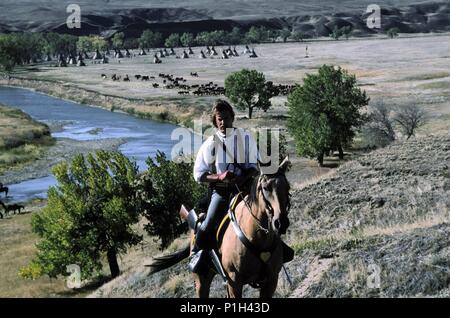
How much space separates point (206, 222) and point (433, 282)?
14.8 ft

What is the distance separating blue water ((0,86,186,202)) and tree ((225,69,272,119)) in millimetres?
9504

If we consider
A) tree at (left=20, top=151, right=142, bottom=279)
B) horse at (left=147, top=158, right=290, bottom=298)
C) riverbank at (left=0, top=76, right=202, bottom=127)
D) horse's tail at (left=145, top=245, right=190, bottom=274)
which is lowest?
riverbank at (left=0, top=76, right=202, bottom=127)

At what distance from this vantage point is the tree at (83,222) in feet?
98.6

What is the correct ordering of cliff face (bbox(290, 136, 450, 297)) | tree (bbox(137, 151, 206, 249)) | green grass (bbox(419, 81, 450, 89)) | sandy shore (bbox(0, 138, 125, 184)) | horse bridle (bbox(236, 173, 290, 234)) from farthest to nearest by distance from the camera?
green grass (bbox(419, 81, 450, 89)) < sandy shore (bbox(0, 138, 125, 184)) < tree (bbox(137, 151, 206, 249)) < cliff face (bbox(290, 136, 450, 297)) < horse bridle (bbox(236, 173, 290, 234))

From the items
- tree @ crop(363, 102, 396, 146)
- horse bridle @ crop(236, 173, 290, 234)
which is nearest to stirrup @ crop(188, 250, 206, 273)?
horse bridle @ crop(236, 173, 290, 234)

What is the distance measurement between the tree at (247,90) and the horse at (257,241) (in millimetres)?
68148

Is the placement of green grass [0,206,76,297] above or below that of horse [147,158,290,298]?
below

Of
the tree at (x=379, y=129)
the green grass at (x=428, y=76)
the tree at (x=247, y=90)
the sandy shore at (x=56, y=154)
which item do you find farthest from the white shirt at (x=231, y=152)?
the green grass at (x=428, y=76)

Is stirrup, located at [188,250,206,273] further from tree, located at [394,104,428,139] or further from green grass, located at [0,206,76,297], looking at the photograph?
tree, located at [394,104,428,139]

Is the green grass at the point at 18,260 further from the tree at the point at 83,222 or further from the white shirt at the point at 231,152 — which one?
the white shirt at the point at 231,152

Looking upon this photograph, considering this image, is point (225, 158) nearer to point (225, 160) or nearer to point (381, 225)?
point (225, 160)

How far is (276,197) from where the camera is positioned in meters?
8.10

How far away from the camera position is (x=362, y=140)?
204ft

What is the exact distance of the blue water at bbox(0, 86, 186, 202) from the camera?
56.6 meters
